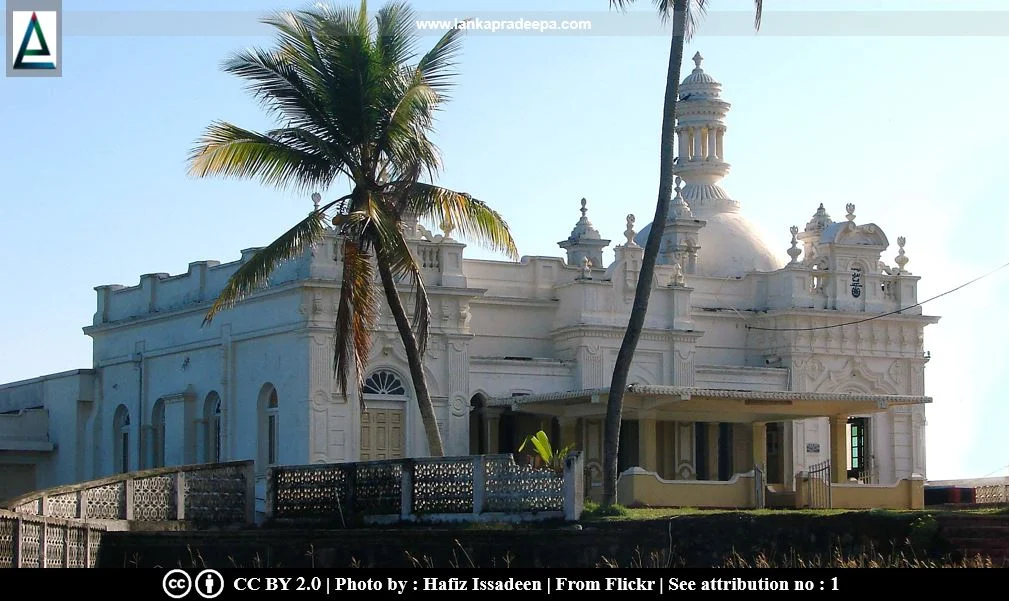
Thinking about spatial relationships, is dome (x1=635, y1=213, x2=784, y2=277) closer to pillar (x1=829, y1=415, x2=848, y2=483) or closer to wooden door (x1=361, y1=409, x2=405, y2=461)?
pillar (x1=829, y1=415, x2=848, y2=483)

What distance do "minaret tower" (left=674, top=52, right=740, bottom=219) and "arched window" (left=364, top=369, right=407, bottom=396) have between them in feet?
45.8

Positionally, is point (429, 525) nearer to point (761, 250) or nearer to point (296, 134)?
point (296, 134)

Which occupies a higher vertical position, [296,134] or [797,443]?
[296,134]

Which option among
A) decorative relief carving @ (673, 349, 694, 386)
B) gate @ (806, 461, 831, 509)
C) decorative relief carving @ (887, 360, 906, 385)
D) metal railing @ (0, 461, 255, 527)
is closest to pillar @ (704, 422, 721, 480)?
decorative relief carving @ (673, 349, 694, 386)

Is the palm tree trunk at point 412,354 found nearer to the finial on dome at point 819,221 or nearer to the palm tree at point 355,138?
the palm tree at point 355,138

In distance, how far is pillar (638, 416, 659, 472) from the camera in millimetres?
34434

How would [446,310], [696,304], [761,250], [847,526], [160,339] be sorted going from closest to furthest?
[847,526]
[446,310]
[160,339]
[696,304]
[761,250]

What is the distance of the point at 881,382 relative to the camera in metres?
40.7

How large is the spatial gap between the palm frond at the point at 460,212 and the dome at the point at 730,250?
Result: 16.3 metres

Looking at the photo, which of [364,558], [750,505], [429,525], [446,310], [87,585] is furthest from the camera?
[446,310]

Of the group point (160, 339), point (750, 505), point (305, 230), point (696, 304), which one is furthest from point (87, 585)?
point (696, 304)

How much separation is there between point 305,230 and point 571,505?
599cm

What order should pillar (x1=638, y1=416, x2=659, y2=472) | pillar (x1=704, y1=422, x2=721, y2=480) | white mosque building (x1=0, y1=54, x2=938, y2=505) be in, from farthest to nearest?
pillar (x1=704, y1=422, x2=721, y2=480) < pillar (x1=638, y1=416, x2=659, y2=472) < white mosque building (x1=0, y1=54, x2=938, y2=505)

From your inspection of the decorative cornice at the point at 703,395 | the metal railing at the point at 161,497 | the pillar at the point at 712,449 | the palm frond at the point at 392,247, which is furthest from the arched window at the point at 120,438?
the palm frond at the point at 392,247
